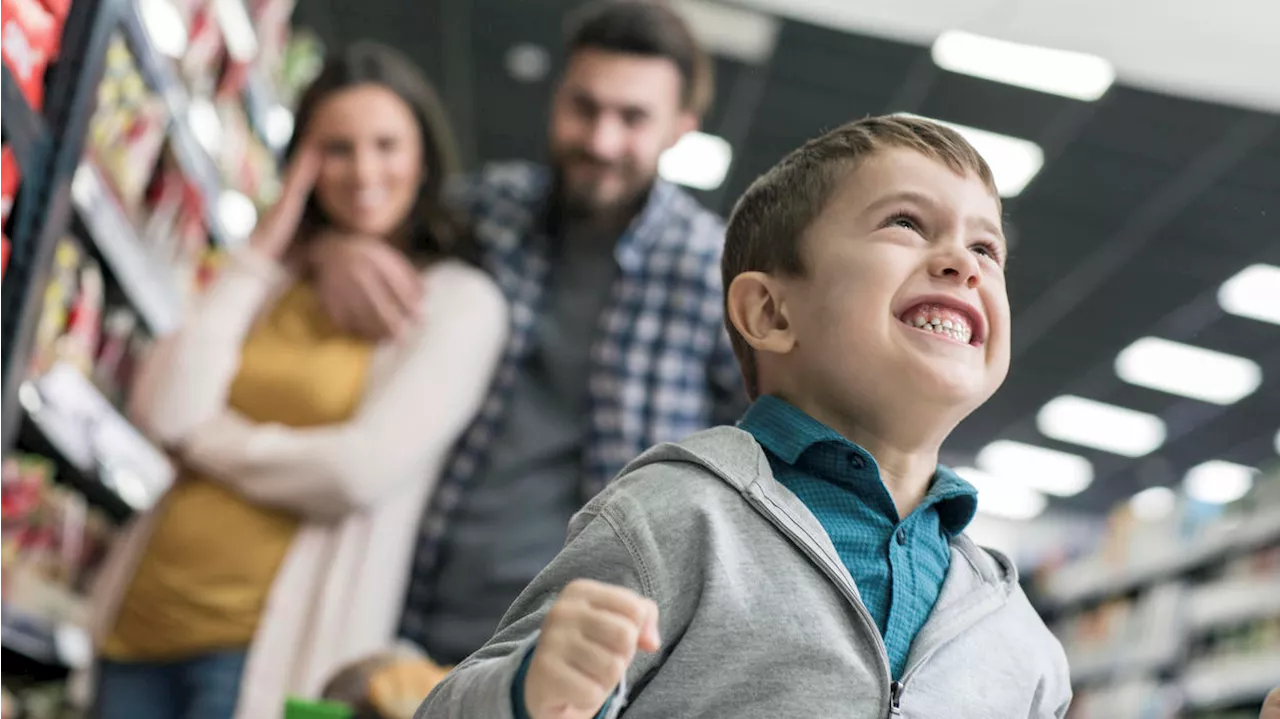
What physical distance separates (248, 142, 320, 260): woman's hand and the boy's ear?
1015 mm

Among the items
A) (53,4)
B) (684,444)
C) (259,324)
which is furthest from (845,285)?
(53,4)

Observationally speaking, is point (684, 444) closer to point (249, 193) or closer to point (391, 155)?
point (391, 155)

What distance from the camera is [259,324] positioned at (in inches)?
72.3

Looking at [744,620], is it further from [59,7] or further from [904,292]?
[59,7]

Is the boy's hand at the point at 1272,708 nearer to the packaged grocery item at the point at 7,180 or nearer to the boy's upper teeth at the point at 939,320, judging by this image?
the boy's upper teeth at the point at 939,320

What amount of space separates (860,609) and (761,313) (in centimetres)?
25

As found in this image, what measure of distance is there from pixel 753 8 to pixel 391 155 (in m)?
3.09

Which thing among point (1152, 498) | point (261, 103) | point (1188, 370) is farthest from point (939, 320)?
point (1152, 498)

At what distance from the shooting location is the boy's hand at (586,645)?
0.67 metres

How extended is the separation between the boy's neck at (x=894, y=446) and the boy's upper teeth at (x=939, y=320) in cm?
6

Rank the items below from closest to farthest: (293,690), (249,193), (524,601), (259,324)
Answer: (524,601)
(293,690)
(259,324)
(249,193)

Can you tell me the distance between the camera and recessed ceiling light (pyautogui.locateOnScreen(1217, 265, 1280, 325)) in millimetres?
6152

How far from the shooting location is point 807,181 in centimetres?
102

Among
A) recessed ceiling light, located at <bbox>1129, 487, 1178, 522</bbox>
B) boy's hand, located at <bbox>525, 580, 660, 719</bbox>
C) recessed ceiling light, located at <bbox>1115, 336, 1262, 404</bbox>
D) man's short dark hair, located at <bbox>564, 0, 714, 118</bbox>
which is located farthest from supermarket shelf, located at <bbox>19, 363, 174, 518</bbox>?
recessed ceiling light, located at <bbox>1129, 487, 1178, 522</bbox>
